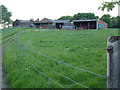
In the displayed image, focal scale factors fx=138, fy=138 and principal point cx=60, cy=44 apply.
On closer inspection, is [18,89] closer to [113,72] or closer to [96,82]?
[96,82]

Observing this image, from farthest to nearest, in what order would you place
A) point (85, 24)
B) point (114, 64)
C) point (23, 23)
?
point (23, 23)
point (85, 24)
point (114, 64)

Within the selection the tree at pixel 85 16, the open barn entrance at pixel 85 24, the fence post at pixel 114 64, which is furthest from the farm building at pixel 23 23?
the fence post at pixel 114 64

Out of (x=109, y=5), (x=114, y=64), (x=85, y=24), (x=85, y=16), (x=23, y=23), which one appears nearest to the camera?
(x=114, y=64)

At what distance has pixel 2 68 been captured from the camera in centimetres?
707

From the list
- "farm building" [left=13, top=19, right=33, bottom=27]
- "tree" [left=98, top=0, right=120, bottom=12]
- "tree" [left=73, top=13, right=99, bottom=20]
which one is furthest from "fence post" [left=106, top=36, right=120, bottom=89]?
"tree" [left=73, top=13, right=99, bottom=20]

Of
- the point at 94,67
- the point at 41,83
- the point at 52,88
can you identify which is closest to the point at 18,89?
the point at 41,83

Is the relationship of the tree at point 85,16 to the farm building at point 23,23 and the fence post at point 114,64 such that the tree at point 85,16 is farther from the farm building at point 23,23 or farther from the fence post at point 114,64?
the fence post at point 114,64

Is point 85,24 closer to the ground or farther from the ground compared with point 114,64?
farther from the ground

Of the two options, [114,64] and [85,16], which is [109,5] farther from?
[85,16]

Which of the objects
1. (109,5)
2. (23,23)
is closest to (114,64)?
(109,5)

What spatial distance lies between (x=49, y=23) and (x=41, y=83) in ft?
177

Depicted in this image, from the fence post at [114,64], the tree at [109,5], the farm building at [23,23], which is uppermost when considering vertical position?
the farm building at [23,23]

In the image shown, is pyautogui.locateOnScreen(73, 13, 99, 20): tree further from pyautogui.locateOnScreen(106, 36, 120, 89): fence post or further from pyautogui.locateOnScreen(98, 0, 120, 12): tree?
pyautogui.locateOnScreen(106, 36, 120, 89): fence post

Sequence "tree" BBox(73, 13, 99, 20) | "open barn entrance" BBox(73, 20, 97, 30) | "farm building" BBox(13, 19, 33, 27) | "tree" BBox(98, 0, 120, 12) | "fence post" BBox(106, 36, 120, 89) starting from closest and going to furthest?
"fence post" BBox(106, 36, 120, 89)
"tree" BBox(98, 0, 120, 12)
"open barn entrance" BBox(73, 20, 97, 30)
"farm building" BBox(13, 19, 33, 27)
"tree" BBox(73, 13, 99, 20)
